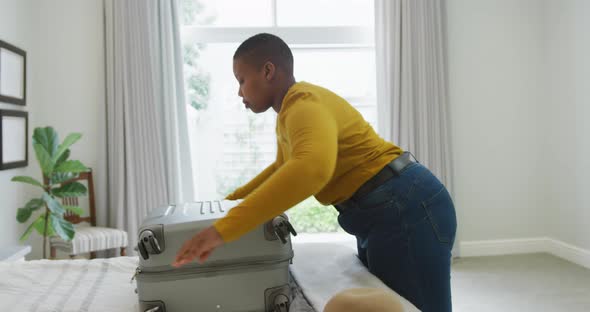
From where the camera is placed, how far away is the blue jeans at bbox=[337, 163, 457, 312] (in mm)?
1251

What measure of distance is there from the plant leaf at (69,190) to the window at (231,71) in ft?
3.52

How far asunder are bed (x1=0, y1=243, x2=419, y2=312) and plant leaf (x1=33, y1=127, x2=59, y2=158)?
2012mm

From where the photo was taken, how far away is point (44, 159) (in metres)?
3.45

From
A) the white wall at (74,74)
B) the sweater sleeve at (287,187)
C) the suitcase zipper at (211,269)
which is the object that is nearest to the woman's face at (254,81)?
the sweater sleeve at (287,187)

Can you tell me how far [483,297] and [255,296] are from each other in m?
2.66

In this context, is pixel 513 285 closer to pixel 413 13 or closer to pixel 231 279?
pixel 413 13

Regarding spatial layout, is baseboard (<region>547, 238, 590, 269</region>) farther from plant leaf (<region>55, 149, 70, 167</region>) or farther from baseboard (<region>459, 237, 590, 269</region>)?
plant leaf (<region>55, 149, 70, 167</region>)

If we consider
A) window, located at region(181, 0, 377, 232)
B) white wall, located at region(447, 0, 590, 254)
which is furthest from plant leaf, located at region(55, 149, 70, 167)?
white wall, located at region(447, 0, 590, 254)

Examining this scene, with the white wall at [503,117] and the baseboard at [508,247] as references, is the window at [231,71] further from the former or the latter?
the baseboard at [508,247]

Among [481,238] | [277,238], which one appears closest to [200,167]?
[481,238]

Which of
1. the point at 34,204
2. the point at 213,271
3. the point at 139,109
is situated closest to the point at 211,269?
the point at 213,271

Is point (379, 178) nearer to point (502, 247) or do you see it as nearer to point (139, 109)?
point (139, 109)

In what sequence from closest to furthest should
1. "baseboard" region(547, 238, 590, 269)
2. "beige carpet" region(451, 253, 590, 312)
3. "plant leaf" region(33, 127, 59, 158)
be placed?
"beige carpet" region(451, 253, 590, 312)
"plant leaf" region(33, 127, 59, 158)
"baseboard" region(547, 238, 590, 269)

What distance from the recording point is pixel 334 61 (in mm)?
4566
